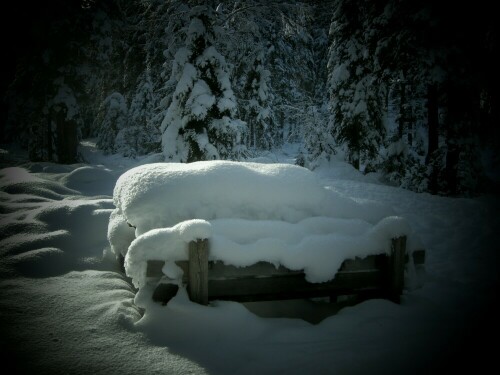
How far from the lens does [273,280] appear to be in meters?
3.37

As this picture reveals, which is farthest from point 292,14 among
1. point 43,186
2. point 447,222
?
point 43,186

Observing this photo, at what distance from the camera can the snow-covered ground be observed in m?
2.76

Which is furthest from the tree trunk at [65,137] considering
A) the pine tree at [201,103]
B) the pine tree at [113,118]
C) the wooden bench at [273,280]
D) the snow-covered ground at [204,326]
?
the wooden bench at [273,280]

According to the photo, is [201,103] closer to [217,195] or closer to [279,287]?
[217,195]

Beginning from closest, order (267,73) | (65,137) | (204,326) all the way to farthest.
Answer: (204,326), (65,137), (267,73)

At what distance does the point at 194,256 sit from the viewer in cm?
308

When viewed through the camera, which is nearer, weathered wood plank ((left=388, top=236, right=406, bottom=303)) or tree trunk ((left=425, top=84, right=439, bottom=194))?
weathered wood plank ((left=388, top=236, right=406, bottom=303))

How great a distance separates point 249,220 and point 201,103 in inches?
282

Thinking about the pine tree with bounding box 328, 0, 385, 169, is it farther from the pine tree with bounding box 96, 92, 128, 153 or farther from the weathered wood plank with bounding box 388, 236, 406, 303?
the pine tree with bounding box 96, 92, 128, 153

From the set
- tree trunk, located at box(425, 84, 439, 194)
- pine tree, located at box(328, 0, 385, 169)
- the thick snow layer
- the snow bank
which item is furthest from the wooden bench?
pine tree, located at box(328, 0, 385, 169)

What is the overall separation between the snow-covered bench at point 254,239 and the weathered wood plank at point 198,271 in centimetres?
1

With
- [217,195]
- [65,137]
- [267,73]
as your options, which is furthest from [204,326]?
[267,73]

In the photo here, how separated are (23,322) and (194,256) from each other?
1.98m

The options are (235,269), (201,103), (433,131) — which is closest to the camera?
(235,269)
